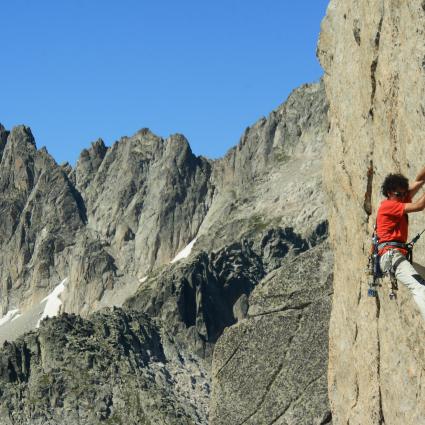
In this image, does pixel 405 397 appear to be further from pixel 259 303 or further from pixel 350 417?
pixel 259 303

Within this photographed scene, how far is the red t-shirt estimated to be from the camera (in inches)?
756

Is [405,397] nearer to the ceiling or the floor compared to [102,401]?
nearer to the floor

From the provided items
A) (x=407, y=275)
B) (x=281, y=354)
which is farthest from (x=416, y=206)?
(x=281, y=354)

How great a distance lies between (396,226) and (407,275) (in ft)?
3.22

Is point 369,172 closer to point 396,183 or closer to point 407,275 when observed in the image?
point 396,183

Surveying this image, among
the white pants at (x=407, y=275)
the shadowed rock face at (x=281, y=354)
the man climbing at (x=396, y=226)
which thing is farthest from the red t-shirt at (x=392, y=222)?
the shadowed rock face at (x=281, y=354)

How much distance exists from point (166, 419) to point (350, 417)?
161 meters

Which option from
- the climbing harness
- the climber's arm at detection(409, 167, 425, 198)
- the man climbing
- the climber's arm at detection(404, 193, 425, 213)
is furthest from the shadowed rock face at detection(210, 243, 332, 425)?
the climber's arm at detection(404, 193, 425, 213)

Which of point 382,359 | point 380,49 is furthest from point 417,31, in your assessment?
point 382,359

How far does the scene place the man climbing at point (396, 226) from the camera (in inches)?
749

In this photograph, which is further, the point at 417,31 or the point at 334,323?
the point at 334,323

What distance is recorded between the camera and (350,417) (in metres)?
25.9

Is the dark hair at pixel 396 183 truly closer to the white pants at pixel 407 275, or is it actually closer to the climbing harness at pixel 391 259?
the climbing harness at pixel 391 259

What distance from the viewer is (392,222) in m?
19.3
